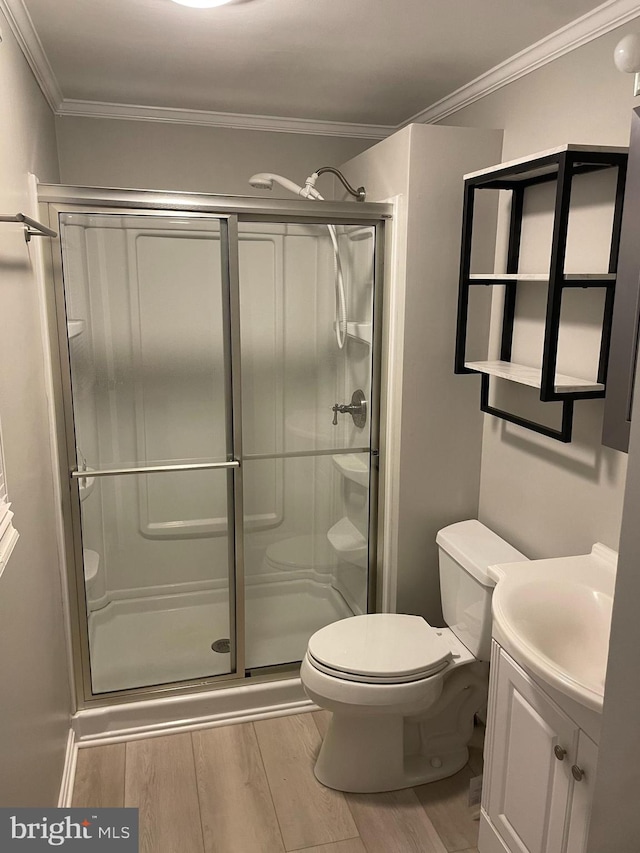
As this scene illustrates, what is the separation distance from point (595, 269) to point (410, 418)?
87cm

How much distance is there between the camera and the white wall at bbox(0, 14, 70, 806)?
148cm

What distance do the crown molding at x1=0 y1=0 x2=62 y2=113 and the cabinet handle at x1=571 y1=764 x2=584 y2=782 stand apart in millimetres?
2258

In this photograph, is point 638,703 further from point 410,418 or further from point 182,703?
point 182,703

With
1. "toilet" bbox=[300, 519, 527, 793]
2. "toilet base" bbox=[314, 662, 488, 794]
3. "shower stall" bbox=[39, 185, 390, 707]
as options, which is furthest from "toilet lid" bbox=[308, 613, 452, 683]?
"shower stall" bbox=[39, 185, 390, 707]

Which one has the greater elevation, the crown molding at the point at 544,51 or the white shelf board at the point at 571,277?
the crown molding at the point at 544,51

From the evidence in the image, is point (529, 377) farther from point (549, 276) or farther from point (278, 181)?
point (278, 181)

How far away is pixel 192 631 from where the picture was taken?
265 cm

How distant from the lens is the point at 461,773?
→ 7.52 feet

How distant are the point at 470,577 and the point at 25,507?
139cm

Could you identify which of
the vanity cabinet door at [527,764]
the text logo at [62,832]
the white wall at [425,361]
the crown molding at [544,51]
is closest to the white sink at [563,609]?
the vanity cabinet door at [527,764]

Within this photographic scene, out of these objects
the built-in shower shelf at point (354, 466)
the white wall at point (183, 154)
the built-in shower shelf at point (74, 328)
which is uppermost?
the white wall at point (183, 154)

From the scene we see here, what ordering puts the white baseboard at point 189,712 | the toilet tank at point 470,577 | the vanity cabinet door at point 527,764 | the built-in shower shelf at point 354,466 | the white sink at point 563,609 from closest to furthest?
1. the vanity cabinet door at point 527,764
2. the white sink at point 563,609
3. the toilet tank at point 470,577
4. the white baseboard at point 189,712
5. the built-in shower shelf at point 354,466

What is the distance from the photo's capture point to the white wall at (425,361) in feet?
7.54

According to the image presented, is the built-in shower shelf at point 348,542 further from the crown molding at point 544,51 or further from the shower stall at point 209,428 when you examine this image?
the crown molding at point 544,51
